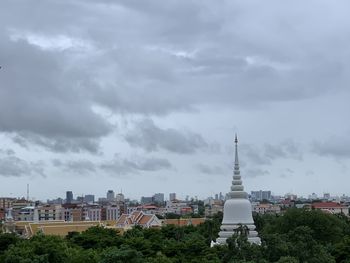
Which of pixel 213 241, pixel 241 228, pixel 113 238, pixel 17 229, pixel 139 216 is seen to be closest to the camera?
pixel 241 228

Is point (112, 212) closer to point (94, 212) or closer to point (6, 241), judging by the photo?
point (94, 212)

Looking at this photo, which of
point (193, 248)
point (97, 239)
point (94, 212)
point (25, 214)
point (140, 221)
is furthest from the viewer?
point (94, 212)

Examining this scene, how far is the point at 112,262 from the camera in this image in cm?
3347

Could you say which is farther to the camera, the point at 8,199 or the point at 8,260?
the point at 8,199

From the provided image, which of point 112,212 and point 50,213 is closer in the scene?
point 50,213

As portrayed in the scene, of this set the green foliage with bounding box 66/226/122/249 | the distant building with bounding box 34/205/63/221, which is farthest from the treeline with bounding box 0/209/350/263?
the distant building with bounding box 34/205/63/221

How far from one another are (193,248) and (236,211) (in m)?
11.7

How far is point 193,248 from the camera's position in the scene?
47.1m

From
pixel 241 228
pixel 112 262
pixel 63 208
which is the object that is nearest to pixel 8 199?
pixel 63 208

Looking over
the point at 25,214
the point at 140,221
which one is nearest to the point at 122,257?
the point at 140,221

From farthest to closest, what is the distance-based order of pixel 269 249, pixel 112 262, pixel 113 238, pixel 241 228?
pixel 113 238
pixel 241 228
pixel 269 249
pixel 112 262

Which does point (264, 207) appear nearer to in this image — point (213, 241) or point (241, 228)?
point (213, 241)

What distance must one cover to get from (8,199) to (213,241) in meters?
125

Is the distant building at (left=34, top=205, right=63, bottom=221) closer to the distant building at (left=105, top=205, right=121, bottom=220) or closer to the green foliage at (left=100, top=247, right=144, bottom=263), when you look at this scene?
the distant building at (left=105, top=205, right=121, bottom=220)
